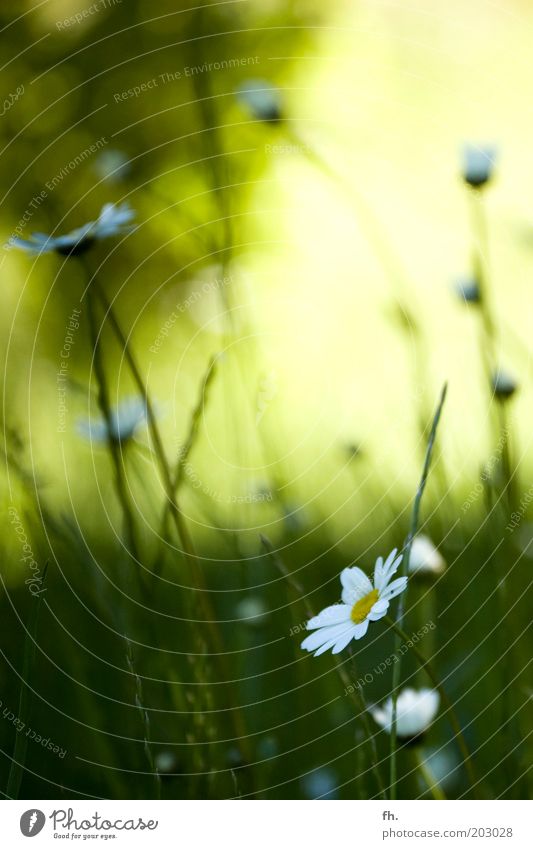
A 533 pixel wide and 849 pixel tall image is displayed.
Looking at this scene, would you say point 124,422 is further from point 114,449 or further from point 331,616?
point 331,616

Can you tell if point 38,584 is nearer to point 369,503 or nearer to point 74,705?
point 74,705

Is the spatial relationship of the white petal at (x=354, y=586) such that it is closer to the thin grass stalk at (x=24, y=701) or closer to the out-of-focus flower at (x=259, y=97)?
the thin grass stalk at (x=24, y=701)

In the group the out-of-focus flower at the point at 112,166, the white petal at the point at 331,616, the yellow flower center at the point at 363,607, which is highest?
the out-of-focus flower at the point at 112,166

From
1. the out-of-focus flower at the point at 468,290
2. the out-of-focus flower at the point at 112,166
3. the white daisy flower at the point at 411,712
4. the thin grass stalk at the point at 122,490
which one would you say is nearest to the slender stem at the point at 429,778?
the white daisy flower at the point at 411,712

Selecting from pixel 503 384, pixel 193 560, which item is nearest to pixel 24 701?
pixel 193 560

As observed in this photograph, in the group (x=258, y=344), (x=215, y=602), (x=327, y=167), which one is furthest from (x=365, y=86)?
(x=215, y=602)

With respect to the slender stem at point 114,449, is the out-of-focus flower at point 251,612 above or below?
below

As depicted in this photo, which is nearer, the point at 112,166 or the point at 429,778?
the point at 429,778
